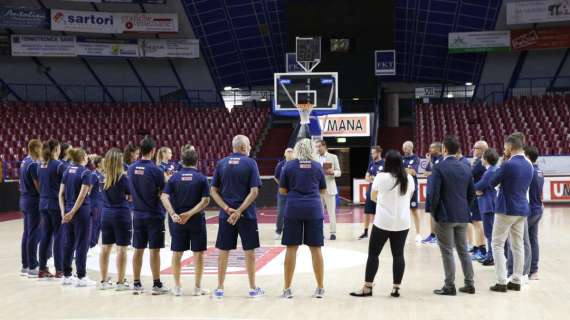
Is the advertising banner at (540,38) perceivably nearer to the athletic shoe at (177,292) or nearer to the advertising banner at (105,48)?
the advertising banner at (105,48)

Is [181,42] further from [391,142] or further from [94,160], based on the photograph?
[94,160]

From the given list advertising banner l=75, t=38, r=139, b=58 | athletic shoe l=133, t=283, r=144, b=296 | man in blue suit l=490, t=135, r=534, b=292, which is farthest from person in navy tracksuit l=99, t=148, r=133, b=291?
advertising banner l=75, t=38, r=139, b=58

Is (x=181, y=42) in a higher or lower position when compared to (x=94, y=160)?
higher

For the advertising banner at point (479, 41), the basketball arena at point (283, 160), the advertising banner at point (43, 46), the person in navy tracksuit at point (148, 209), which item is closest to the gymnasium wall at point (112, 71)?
the basketball arena at point (283, 160)

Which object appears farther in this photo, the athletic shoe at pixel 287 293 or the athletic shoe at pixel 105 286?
the athletic shoe at pixel 105 286

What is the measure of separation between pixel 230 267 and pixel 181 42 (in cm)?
2408

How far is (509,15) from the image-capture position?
3027cm

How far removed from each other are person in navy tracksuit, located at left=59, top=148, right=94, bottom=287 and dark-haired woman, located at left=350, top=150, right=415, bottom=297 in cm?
369

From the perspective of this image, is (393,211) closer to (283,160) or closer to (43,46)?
(283,160)

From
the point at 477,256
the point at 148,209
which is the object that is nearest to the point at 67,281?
the point at 148,209

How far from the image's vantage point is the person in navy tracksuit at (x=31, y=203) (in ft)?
30.8

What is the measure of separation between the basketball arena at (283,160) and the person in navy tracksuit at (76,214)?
27mm

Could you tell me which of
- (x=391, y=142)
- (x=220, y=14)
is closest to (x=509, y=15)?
(x=391, y=142)

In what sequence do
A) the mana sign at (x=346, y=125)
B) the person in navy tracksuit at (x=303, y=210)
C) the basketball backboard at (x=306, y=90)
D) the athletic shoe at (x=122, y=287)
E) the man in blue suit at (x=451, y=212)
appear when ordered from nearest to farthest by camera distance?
the person in navy tracksuit at (x=303, y=210), the man in blue suit at (x=451, y=212), the athletic shoe at (x=122, y=287), the basketball backboard at (x=306, y=90), the mana sign at (x=346, y=125)
